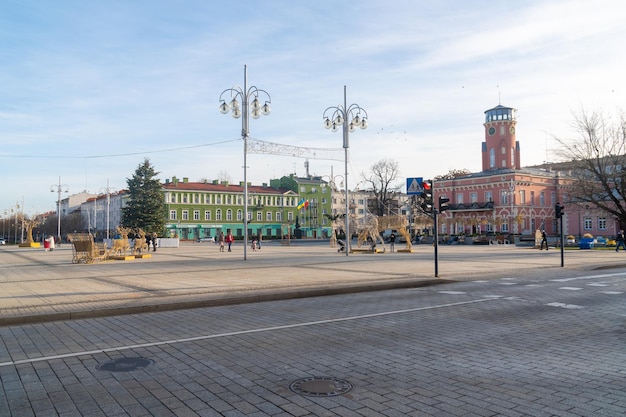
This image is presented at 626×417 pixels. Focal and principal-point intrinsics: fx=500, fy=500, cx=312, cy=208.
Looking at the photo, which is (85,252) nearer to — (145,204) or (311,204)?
(145,204)

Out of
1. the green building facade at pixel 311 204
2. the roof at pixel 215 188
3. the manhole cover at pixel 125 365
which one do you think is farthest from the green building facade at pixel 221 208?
the manhole cover at pixel 125 365

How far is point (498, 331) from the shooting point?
8781 mm

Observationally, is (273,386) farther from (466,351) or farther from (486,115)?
(486,115)

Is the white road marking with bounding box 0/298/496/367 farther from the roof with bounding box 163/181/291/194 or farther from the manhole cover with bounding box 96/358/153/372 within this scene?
the roof with bounding box 163/181/291/194

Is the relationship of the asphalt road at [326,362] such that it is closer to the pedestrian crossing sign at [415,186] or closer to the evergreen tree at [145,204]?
the pedestrian crossing sign at [415,186]

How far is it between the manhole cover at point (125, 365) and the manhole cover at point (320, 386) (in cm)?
221

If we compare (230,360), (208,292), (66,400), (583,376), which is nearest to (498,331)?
(583,376)

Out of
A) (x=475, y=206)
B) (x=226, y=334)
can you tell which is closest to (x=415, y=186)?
(x=226, y=334)

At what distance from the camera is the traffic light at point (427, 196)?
57.0ft

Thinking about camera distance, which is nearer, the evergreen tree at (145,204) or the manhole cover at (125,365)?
the manhole cover at (125,365)

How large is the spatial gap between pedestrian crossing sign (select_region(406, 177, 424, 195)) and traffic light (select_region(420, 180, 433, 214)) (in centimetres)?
12

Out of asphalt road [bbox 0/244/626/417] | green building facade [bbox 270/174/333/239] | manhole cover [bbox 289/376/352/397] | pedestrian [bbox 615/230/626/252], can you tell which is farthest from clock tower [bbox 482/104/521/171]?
manhole cover [bbox 289/376/352/397]

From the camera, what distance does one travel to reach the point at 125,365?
21.7 ft

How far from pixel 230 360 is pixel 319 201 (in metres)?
110
